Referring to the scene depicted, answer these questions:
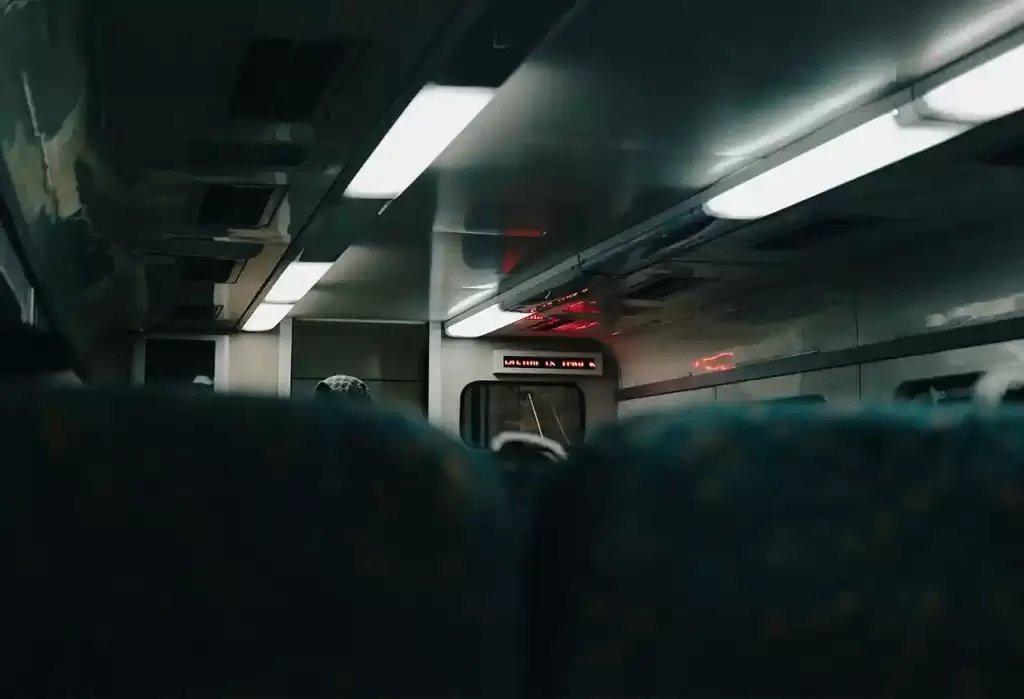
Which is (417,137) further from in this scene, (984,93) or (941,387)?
(941,387)

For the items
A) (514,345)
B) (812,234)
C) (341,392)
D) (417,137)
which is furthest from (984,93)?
(514,345)

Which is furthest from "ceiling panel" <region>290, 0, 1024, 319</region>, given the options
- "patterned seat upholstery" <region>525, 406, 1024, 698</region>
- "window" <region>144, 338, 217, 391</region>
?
"window" <region>144, 338, 217, 391</region>

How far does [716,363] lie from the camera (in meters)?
8.66

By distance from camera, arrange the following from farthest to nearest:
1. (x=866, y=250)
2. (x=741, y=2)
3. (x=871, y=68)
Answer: (x=866, y=250) → (x=871, y=68) → (x=741, y=2)

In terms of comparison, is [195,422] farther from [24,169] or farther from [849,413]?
[24,169]

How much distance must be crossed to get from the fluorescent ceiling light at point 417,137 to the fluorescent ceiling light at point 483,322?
3913mm

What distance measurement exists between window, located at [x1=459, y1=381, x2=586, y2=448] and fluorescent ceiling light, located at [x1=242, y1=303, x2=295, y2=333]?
71.7 inches

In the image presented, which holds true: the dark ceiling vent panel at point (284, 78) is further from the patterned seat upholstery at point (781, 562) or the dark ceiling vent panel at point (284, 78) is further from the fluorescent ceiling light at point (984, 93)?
the patterned seat upholstery at point (781, 562)

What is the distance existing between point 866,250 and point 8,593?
6271 millimetres

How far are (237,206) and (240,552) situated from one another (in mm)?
5218

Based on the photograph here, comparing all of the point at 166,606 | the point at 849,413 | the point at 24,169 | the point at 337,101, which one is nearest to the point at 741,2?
the point at 337,101

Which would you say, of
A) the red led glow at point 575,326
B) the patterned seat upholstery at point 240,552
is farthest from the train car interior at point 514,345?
the red led glow at point 575,326

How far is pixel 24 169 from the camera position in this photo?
3.99 metres

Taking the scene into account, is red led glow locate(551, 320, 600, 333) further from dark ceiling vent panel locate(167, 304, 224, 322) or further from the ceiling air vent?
the ceiling air vent
